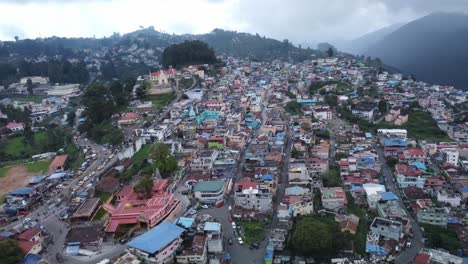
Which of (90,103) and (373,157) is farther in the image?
(90,103)

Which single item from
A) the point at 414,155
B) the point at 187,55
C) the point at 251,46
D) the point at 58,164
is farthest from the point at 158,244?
the point at 251,46

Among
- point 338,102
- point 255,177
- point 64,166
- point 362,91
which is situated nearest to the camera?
point 255,177

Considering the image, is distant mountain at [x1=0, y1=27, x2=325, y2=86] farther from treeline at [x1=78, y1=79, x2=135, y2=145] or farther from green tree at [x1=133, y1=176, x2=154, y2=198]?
green tree at [x1=133, y1=176, x2=154, y2=198]

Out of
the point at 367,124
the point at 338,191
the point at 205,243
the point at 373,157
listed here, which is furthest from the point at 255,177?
the point at 367,124

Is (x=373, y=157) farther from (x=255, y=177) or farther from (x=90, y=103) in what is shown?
(x=90, y=103)

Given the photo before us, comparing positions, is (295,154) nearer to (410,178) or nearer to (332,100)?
(410,178)

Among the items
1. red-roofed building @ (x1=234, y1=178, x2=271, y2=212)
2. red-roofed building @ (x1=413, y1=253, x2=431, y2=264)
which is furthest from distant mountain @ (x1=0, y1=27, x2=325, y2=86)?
red-roofed building @ (x1=413, y1=253, x2=431, y2=264)

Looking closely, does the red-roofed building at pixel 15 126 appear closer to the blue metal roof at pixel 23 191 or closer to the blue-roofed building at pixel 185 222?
the blue metal roof at pixel 23 191
